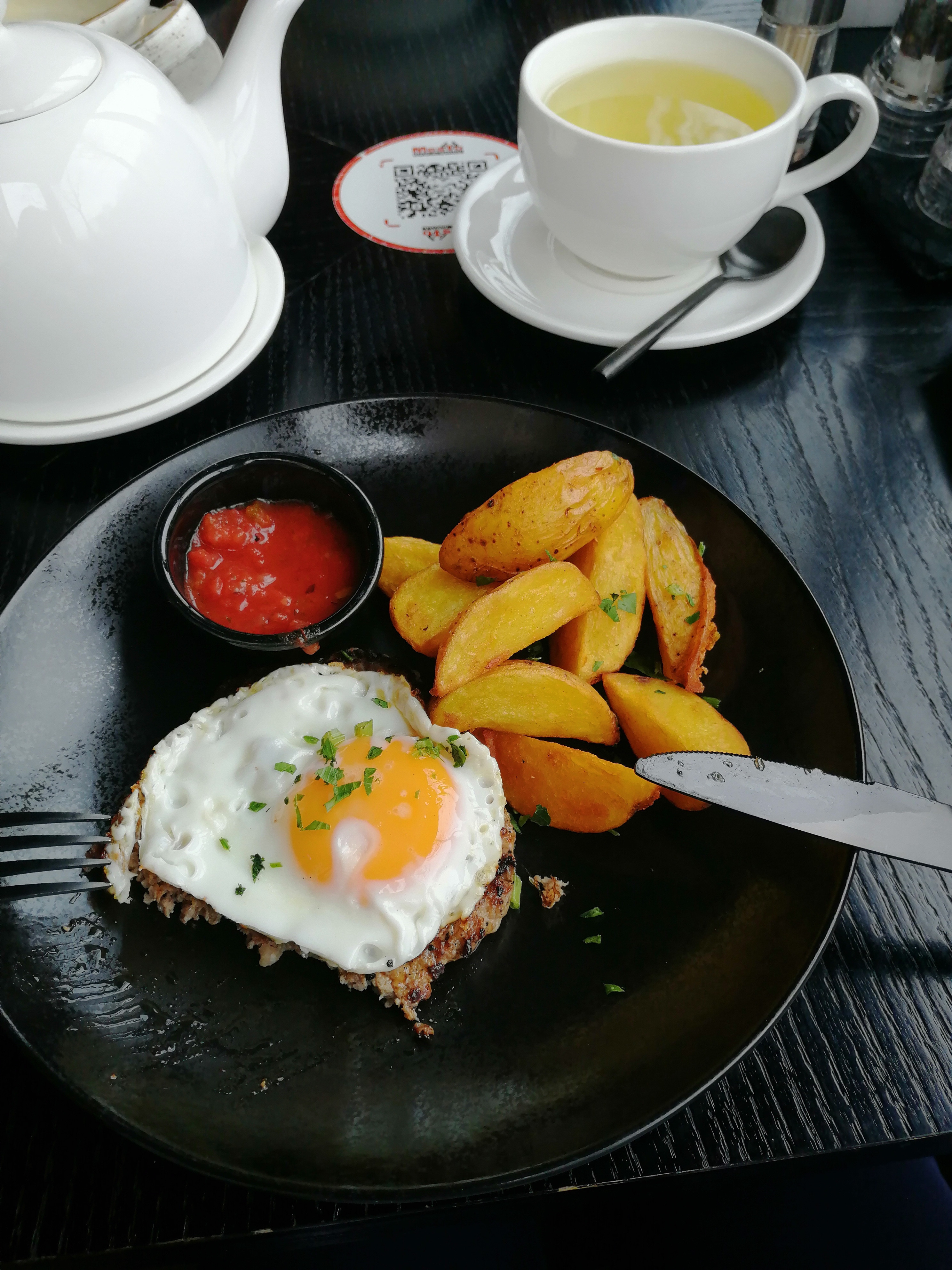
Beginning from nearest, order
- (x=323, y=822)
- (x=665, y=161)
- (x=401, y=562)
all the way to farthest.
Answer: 1. (x=323, y=822)
2. (x=401, y=562)
3. (x=665, y=161)

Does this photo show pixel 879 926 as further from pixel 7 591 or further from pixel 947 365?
pixel 7 591

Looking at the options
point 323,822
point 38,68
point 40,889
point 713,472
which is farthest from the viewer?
point 713,472

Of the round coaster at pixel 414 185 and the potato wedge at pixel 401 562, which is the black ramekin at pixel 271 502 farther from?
the round coaster at pixel 414 185

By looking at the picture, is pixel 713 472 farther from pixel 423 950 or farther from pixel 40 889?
pixel 40 889

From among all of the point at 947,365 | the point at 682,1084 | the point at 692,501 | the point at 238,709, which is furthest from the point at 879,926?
the point at 947,365

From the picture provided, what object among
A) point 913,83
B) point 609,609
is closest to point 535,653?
point 609,609

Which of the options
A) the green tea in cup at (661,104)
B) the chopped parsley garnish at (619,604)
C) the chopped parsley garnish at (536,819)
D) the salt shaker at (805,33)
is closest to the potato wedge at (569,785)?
the chopped parsley garnish at (536,819)

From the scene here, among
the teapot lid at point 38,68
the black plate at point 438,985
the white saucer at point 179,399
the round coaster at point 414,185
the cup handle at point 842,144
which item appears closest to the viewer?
the black plate at point 438,985
